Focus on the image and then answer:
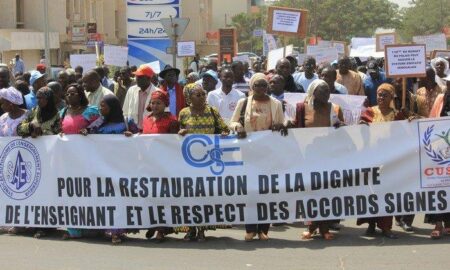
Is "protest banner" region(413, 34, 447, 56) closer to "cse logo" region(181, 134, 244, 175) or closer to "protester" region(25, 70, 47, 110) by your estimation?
"protester" region(25, 70, 47, 110)

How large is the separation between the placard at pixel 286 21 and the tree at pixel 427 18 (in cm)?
6606

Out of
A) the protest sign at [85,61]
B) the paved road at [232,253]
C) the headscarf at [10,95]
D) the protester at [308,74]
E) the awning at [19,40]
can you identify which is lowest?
the paved road at [232,253]

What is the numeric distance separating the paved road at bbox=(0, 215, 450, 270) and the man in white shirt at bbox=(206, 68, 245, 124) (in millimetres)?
1917

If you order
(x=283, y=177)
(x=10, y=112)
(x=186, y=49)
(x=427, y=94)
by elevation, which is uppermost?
(x=186, y=49)

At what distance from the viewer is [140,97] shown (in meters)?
10.6

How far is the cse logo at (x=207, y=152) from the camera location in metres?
8.76

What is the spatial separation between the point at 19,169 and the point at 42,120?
1.97 ft

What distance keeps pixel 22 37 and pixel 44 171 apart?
38.9m

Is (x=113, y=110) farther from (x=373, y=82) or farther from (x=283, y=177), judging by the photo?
(x=373, y=82)

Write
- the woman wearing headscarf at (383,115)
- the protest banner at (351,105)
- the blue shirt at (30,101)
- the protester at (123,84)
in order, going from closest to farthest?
the woman wearing headscarf at (383,115)
the protest banner at (351,105)
the blue shirt at (30,101)
the protester at (123,84)

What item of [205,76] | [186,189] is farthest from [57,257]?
[205,76]

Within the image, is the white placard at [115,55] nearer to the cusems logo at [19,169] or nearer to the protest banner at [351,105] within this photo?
the protest banner at [351,105]

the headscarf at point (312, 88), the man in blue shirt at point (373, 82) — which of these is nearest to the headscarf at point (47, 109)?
the headscarf at point (312, 88)

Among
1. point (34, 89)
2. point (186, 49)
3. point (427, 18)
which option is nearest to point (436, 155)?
point (34, 89)
